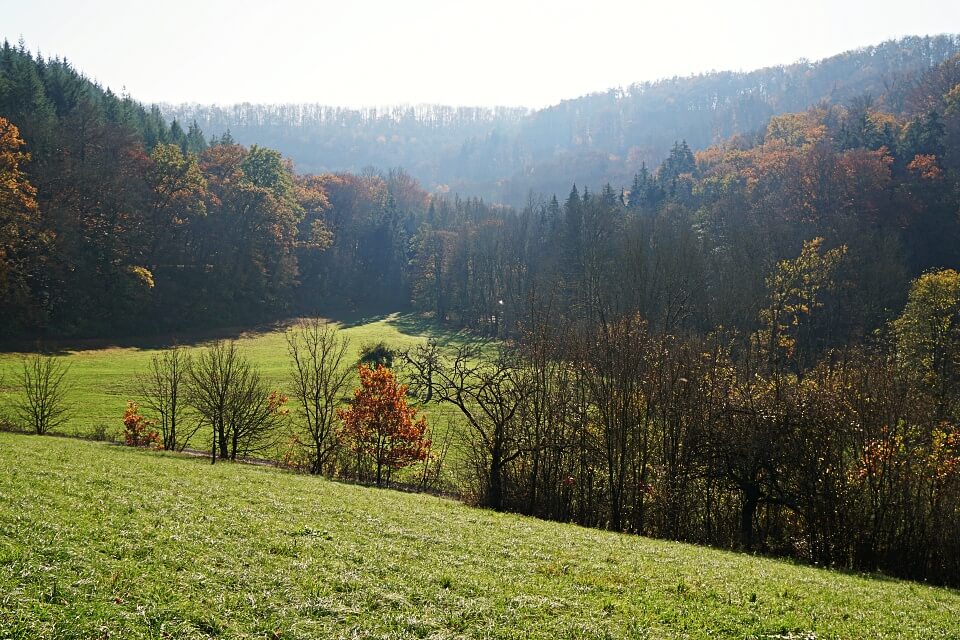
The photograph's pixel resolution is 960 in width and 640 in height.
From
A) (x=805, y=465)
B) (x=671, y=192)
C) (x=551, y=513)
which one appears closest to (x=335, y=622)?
(x=551, y=513)

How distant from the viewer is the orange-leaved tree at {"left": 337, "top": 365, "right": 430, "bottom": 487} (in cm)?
3434

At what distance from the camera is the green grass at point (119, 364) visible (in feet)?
138

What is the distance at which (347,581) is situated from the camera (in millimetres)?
11602

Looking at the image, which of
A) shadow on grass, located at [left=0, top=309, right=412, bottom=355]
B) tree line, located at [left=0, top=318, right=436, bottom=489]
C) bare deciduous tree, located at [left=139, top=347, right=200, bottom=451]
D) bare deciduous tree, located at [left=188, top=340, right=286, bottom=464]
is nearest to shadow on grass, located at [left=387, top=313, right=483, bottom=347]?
shadow on grass, located at [left=0, top=309, right=412, bottom=355]

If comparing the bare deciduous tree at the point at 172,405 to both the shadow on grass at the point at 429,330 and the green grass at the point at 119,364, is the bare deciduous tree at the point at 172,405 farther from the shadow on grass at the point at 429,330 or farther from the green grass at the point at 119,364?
the shadow on grass at the point at 429,330

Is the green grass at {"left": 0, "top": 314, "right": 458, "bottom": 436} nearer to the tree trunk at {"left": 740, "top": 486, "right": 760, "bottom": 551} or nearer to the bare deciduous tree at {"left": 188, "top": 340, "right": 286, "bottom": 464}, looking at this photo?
the bare deciduous tree at {"left": 188, "top": 340, "right": 286, "bottom": 464}

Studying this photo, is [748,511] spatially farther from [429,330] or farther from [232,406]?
[429,330]

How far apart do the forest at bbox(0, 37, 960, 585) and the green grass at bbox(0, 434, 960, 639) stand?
749 centimetres

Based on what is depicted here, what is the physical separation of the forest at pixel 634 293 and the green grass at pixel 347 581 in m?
7.49

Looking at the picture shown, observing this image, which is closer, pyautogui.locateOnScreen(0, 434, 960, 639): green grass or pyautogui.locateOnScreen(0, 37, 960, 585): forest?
pyautogui.locateOnScreen(0, 434, 960, 639): green grass

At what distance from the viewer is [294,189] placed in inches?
4850

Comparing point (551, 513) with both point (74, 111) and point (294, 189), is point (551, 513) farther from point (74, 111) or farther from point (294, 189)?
point (294, 189)

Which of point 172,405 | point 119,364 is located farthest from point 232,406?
point 119,364

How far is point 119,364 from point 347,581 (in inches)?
2360
